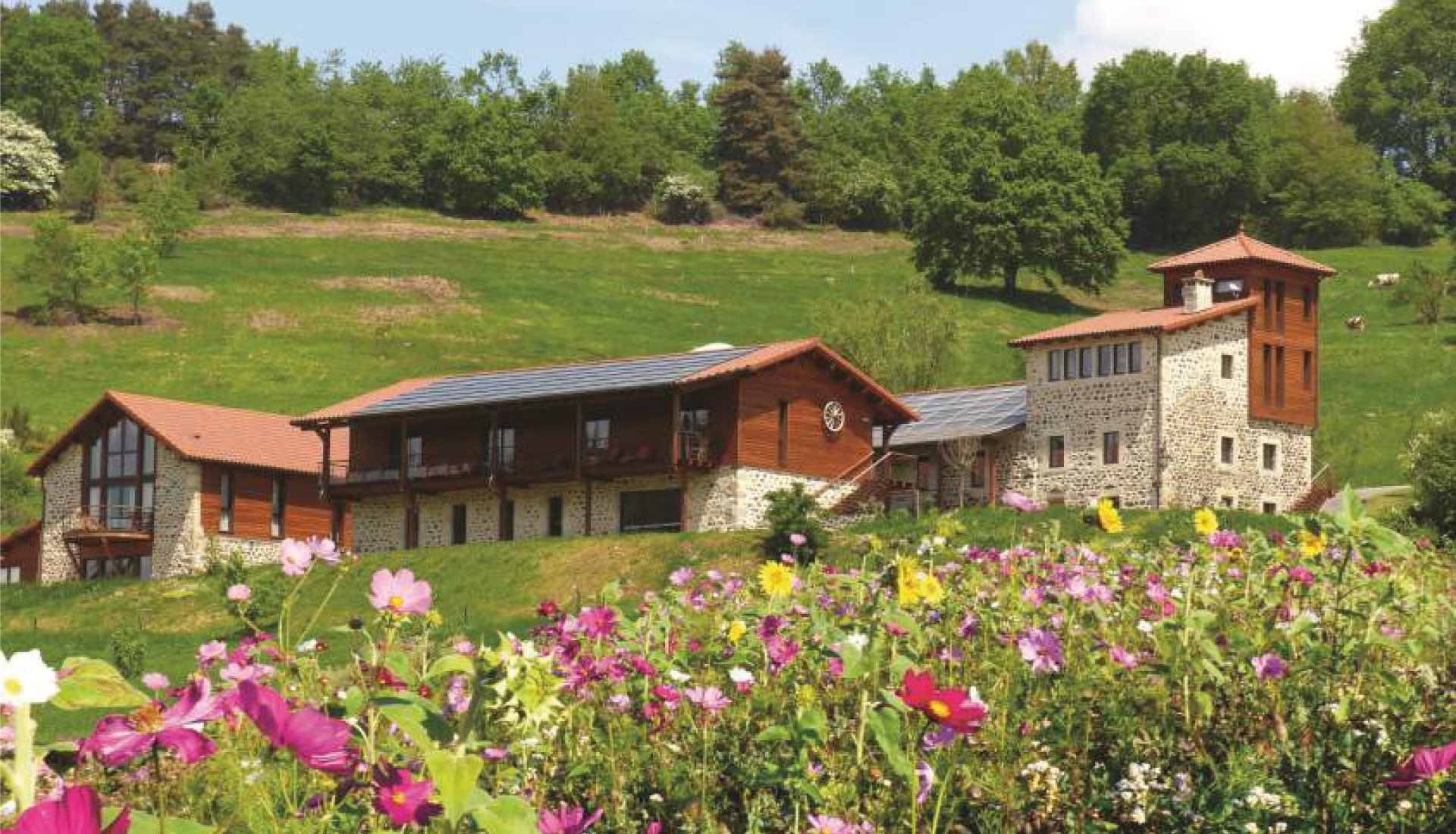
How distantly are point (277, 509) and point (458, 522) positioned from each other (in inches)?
300

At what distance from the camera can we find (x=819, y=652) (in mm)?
7617

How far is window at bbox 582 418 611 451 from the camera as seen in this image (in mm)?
51094

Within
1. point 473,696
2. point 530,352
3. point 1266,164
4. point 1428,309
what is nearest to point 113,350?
point 530,352

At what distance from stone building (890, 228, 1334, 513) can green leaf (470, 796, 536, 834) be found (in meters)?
46.0

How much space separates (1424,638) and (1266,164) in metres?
111

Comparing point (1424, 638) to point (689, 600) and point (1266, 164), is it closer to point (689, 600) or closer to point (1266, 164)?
point (689, 600)

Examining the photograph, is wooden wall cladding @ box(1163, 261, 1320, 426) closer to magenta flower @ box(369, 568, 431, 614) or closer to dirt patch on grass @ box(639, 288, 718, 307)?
dirt patch on grass @ box(639, 288, 718, 307)

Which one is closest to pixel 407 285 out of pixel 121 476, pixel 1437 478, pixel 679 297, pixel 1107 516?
pixel 679 297

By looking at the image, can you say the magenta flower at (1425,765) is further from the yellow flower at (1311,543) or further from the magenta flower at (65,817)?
the magenta flower at (65,817)

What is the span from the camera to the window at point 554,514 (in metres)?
51.7

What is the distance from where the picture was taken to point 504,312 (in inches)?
3364

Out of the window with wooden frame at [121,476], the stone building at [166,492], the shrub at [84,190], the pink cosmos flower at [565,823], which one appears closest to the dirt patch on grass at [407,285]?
the shrub at [84,190]

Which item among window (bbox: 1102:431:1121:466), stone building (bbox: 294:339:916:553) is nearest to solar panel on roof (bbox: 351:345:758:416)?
stone building (bbox: 294:339:916:553)

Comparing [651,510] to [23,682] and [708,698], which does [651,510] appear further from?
[23,682]
